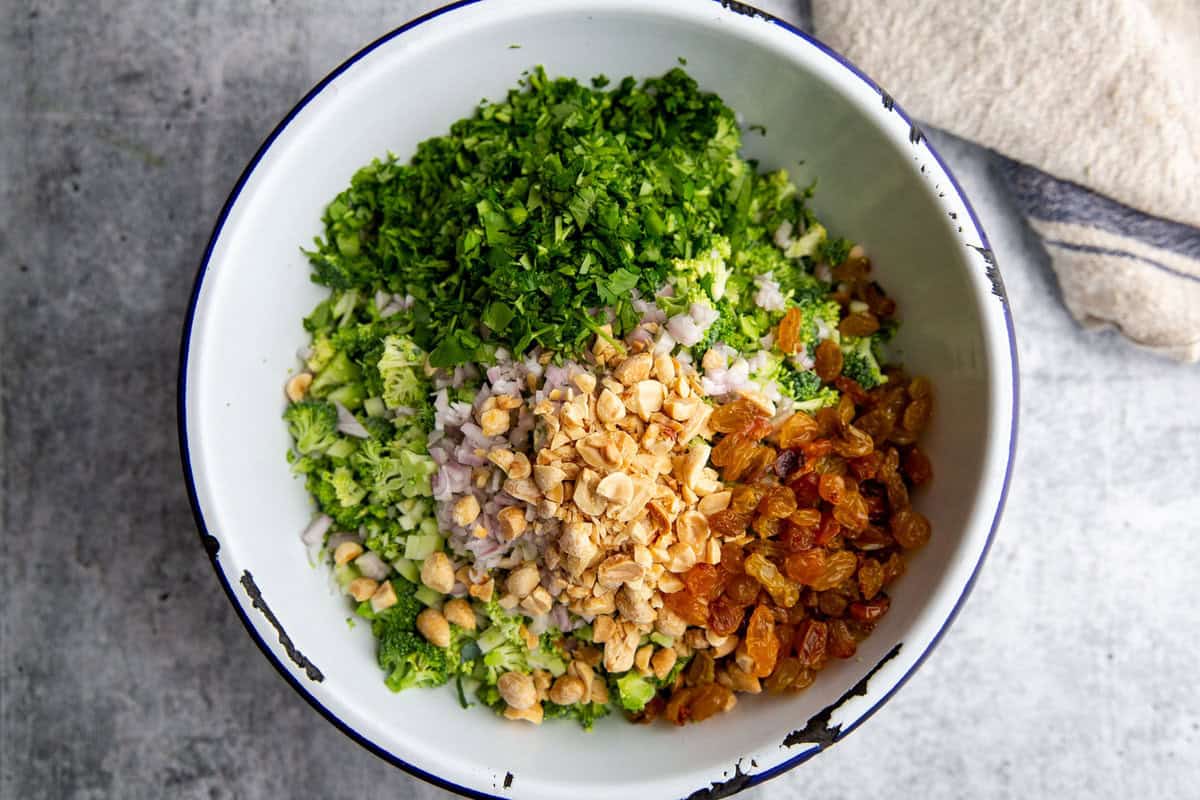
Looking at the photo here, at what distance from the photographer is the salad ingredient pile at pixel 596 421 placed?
5.17ft

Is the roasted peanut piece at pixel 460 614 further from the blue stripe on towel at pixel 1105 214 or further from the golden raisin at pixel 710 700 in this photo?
the blue stripe on towel at pixel 1105 214

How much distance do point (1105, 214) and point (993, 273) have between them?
2.17ft

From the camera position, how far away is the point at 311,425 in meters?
1.74

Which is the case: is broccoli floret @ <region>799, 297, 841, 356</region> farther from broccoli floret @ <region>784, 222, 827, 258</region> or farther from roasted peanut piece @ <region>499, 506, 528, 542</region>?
roasted peanut piece @ <region>499, 506, 528, 542</region>

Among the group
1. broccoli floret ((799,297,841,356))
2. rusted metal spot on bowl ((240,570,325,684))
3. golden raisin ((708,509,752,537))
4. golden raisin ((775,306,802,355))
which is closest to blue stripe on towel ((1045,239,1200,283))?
broccoli floret ((799,297,841,356))

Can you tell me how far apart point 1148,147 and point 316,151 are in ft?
A: 5.95

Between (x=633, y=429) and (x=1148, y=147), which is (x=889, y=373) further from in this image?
(x=1148, y=147)

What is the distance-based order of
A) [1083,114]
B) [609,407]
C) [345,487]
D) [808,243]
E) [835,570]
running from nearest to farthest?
[609,407], [835,570], [345,487], [808,243], [1083,114]

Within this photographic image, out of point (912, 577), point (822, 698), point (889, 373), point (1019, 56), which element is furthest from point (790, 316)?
point (1019, 56)

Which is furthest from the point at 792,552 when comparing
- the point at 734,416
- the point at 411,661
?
the point at 411,661

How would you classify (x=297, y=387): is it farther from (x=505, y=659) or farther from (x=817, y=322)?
(x=817, y=322)

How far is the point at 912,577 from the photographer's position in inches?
64.5

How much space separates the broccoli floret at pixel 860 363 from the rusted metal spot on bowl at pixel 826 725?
530 mm

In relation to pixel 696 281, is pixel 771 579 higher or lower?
lower
